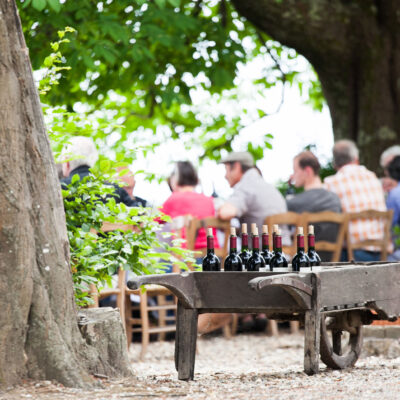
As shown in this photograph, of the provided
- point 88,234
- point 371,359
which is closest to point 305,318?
point 88,234

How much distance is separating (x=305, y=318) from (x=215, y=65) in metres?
5.78

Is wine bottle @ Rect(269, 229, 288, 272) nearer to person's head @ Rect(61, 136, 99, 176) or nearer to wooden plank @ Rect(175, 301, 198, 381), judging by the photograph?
wooden plank @ Rect(175, 301, 198, 381)

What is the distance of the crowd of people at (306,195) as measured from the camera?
9.71m

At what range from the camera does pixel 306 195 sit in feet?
32.9

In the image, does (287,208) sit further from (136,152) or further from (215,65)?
(136,152)

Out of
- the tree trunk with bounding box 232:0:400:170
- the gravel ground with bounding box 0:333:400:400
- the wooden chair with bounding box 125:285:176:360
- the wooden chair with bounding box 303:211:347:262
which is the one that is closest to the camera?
the gravel ground with bounding box 0:333:400:400

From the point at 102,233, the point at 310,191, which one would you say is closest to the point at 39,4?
the point at 102,233

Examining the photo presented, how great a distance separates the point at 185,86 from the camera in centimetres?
1148

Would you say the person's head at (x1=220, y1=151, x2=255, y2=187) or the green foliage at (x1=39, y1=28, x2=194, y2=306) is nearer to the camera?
the green foliage at (x1=39, y1=28, x2=194, y2=306)

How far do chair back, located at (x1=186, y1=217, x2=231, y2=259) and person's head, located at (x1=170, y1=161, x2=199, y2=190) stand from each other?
56cm

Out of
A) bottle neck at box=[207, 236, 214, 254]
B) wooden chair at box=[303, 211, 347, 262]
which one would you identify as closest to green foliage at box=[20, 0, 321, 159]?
bottle neck at box=[207, 236, 214, 254]

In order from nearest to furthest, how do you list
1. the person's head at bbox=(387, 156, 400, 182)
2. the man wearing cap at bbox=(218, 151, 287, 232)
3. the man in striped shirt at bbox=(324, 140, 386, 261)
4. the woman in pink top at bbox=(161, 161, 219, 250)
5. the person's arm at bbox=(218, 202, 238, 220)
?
the person's arm at bbox=(218, 202, 238, 220)
the woman in pink top at bbox=(161, 161, 219, 250)
the man wearing cap at bbox=(218, 151, 287, 232)
the man in striped shirt at bbox=(324, 140, 386, 261)
the person's head at bbox=(387, 156, 400, 182)

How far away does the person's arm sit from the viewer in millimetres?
9352

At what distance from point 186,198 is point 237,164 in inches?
32.7
